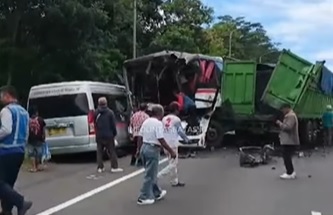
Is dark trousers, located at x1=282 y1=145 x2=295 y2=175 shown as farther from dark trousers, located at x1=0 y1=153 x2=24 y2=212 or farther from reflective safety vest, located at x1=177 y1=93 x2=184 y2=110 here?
dark trousers, located at x1=0 y1=153 x2=24 y2=212

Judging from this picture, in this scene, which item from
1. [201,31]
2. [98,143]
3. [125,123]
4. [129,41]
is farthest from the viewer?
[201,31]

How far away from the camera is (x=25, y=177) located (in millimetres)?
16016

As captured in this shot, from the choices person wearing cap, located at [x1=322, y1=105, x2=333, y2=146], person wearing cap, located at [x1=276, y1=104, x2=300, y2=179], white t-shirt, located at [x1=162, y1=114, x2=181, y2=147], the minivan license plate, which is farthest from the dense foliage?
white t-shirt, located at [x1=162, y1=114, x2=181, y2=147]

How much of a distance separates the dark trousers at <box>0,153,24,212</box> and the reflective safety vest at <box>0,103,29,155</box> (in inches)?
3.2

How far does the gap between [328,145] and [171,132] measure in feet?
47.9

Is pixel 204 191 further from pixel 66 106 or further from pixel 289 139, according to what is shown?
pixel 66 106

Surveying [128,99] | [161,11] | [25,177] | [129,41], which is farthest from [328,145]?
[161,11]

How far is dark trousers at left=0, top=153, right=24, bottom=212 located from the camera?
30.4 feet

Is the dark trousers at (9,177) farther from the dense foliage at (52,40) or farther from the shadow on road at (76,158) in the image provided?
the dense foliage at (52,40)

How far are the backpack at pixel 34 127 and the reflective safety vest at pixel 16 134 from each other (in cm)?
753

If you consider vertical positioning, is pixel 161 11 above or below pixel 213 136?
above

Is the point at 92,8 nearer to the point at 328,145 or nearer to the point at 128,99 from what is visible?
the point at 128,99

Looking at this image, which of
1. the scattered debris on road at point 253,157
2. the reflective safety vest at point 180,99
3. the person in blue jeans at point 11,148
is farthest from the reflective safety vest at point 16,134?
the reflective safety vest at point 180,99

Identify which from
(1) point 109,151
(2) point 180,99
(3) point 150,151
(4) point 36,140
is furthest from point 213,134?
(3) point 150,151
